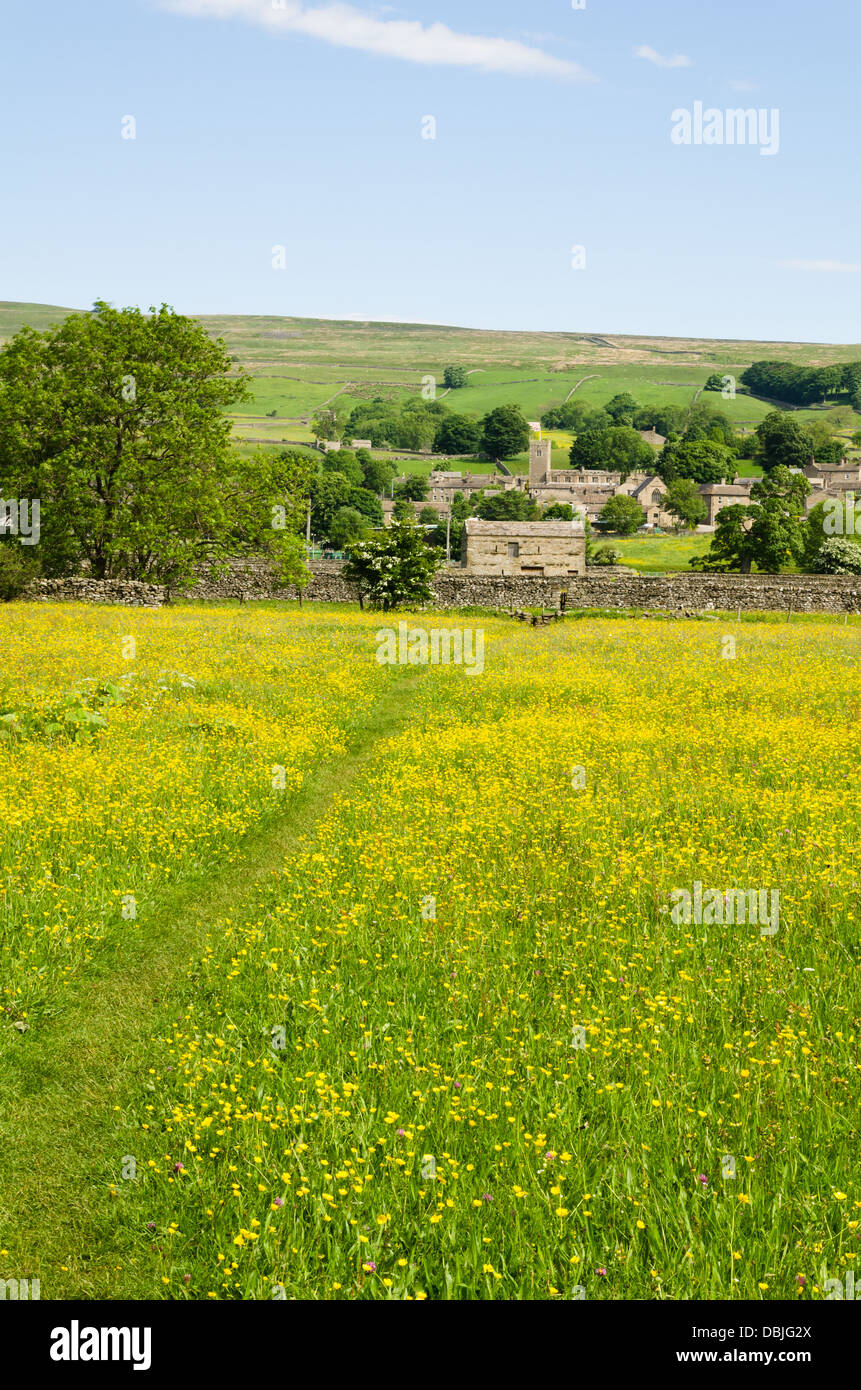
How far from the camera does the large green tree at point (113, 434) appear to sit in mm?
44531

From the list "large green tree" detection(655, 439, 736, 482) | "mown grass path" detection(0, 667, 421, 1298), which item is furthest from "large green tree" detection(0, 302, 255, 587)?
"large green tree" detection(655, 439, 736, 482)

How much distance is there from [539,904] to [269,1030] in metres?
3.44

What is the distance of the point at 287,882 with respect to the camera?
34.9 feet

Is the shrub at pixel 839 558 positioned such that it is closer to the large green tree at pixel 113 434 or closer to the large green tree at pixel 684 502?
the large green tree at pixel 113 434

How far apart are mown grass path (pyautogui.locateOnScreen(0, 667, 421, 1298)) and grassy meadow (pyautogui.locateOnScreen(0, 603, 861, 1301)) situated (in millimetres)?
28

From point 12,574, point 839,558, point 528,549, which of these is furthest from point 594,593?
point 839,558

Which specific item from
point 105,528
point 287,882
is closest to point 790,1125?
point 287,882

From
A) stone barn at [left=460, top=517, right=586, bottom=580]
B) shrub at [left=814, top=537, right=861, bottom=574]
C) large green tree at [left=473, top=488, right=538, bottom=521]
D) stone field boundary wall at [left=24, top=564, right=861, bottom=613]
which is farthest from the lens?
large green tree at [left=473, top=488, right=538, bottom=521]

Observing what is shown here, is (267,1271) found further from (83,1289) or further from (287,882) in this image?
(287,882)

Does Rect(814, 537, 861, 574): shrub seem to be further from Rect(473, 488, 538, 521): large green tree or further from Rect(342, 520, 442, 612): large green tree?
Rect(473, 488, 538, 521): large green tree

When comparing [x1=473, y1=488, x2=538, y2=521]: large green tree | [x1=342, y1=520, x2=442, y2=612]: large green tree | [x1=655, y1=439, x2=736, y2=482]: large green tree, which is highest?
[x1=655, y1=439, x2=736, y2=482]: large green tree

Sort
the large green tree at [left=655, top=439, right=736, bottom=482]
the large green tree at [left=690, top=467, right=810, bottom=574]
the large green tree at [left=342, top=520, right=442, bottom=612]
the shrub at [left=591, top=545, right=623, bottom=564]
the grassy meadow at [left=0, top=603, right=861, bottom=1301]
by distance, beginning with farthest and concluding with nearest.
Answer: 1. the large green tree at [left=655, top=439, right=736, bottom=482]
2. the shrub at [left=591, top=545, right=623, bottom=564]
3. the large green tree at [left=690, top=467, right=810, bottom=574]
4. the large green tree at [left=342, top=520, right=442, bottom=612]
5. the grassy meadow at [left=0, top=603, right=861, bottom=1301]

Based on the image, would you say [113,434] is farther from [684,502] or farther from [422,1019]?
[684,502]

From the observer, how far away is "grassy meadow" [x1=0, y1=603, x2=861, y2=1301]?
515cm
